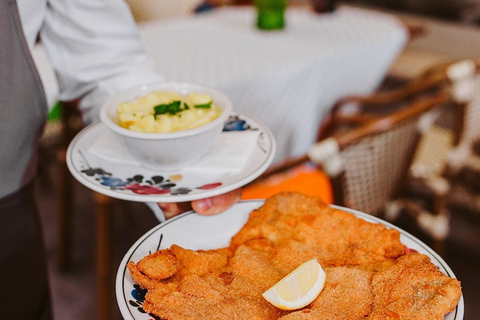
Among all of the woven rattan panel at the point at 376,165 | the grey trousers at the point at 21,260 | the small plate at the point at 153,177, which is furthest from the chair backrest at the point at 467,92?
the grey trousers at the point at 21,260

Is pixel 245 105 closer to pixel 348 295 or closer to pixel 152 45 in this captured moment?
pixel 152 45

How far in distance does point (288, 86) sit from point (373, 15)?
49.2 inches

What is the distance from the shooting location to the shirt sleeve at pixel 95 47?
1261 millimetres

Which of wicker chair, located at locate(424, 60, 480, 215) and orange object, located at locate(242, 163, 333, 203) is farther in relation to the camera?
wicker chair, located at locate(424, 60, 480, 215)

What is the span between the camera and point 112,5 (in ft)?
4.14

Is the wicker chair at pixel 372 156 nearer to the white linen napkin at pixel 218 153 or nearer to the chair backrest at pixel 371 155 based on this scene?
the chair backrest at pixel 371 155

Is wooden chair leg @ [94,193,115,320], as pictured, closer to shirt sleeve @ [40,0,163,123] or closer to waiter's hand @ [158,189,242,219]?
shirt sleeve @ [40,0,163,123]

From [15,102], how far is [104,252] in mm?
1179

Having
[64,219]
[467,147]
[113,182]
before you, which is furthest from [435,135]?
[113,182]

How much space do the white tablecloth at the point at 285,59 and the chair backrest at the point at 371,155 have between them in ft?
1.92

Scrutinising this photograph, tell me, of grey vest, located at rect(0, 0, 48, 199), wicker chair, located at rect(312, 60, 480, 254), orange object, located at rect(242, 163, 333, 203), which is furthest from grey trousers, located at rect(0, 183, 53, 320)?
wicker chair, located at rect(312, 60, 480, 254)

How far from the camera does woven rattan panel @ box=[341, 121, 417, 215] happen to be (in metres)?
1.79

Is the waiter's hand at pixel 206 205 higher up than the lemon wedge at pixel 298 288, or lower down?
lower down

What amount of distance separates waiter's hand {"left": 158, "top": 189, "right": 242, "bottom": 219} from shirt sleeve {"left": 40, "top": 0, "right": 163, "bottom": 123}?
0.44 m
